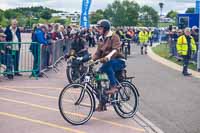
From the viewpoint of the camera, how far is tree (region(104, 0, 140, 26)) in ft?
251

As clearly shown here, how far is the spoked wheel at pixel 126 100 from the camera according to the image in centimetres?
972

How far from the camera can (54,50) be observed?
19953 millimetres

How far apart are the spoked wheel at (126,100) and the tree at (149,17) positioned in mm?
70614

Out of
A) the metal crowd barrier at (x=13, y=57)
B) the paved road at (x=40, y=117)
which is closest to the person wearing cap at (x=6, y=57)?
Answer: the metal crowd barrier at (x=13, y=57)

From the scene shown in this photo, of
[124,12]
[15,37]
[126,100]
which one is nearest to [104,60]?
[126,100]

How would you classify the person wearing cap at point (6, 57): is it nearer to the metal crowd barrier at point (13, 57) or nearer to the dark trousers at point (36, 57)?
the metal crowd barrier at point (13, 57)

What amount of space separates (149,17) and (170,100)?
70727 millimetres

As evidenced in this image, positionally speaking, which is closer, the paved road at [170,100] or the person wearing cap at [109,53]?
the paved road at [170,100]

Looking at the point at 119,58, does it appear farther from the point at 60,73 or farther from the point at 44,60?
the point at 60,73

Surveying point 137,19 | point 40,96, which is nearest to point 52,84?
point 40,96

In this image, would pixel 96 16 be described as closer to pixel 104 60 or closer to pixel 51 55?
pixel 51 55

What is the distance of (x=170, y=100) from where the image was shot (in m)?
12.1

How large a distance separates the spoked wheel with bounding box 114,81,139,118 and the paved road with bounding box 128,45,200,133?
0.39 m

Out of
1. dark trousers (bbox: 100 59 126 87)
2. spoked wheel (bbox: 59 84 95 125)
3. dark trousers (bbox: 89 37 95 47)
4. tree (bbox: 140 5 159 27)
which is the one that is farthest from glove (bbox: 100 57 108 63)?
tree (bbox: 140 5 159 27)
